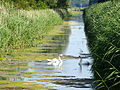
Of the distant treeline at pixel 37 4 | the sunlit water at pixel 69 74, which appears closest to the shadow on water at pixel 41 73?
the sunlit water at pixel 69 74

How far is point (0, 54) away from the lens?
14.1 m

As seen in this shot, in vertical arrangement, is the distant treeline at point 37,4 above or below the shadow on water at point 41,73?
below

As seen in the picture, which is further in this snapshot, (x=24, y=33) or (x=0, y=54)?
(x=24, y=33)

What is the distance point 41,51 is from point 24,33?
1565 mm

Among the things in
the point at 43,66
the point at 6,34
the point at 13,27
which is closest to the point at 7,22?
the point at 13,27

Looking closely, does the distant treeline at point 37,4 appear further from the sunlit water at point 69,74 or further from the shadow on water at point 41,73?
the sunlit water at point 69,74

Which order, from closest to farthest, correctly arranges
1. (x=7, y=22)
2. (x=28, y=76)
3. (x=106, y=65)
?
1. (x=106, y=65)
2. (x=28, y=76)
3. (x=7, y=22)

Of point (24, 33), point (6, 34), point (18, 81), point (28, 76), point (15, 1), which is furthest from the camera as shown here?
point (15, 1)

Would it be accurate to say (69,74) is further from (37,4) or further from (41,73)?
(37,4)

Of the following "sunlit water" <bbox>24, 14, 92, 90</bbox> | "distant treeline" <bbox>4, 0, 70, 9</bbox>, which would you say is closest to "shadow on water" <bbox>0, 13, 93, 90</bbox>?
"sunlit water" <bbox>24, 14, 92, 90</bbox>

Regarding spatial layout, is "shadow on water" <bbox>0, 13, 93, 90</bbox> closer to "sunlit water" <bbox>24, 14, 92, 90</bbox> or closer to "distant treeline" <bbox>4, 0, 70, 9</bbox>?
"sunlit water" <bbox>24, 14, 92, 90</bbox>

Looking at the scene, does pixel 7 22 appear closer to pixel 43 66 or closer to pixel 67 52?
pixel 67 52

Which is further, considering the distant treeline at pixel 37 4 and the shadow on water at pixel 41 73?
the distant treeline at pixel 37 4

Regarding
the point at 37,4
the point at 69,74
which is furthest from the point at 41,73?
the point at 37,4
